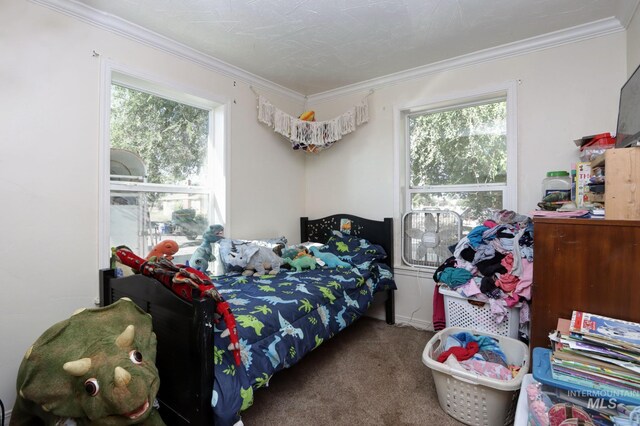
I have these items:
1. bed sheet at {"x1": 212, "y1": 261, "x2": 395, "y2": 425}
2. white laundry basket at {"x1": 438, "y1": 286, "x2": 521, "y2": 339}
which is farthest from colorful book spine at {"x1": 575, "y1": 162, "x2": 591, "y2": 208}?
bed sheet at {"x1": 212, "y1": 261, "x2": 395, "y2": 425}

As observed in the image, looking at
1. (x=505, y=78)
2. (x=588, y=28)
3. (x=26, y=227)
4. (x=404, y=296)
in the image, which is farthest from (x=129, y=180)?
(x=588, y=28)

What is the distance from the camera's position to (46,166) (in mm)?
1827

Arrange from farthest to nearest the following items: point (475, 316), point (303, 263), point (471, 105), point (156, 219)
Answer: point (471, 105)
point (303, 263)
point (156, 219)
point (475, 316)

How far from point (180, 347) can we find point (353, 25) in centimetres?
216

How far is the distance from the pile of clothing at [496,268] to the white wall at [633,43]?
43.4 inches

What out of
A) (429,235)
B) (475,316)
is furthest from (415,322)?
(475,316)

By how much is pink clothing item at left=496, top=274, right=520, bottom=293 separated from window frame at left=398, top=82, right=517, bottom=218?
32.2 inches

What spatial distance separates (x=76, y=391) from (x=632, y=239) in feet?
6.60

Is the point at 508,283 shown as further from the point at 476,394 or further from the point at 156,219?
the point at 156,219

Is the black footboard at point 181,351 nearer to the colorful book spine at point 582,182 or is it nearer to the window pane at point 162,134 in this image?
the window pane at point 162,134

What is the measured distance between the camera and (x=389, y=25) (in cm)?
Result: 217

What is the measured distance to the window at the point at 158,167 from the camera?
2.21 metres

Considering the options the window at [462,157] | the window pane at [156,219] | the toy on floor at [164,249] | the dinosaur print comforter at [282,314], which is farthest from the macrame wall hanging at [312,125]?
the toy on floor at [164,249]

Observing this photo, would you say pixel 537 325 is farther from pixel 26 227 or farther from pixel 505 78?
pixel 26 227
